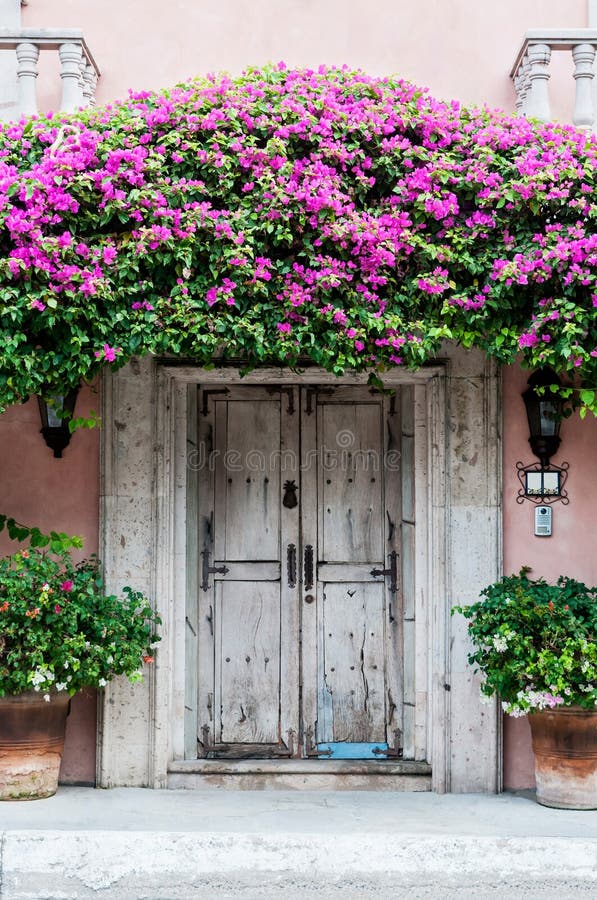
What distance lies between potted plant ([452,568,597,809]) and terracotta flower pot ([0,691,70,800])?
2183 millimetres

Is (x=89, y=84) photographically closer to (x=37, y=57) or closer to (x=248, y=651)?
(x=37, y=57)

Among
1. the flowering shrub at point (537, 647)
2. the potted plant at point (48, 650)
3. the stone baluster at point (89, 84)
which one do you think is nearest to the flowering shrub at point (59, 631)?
the potted plant at point (48, 650)

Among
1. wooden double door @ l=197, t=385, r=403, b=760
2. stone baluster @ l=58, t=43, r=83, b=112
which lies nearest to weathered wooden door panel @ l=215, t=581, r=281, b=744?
wooden double door @ l=197, t=385, r=403, b=760

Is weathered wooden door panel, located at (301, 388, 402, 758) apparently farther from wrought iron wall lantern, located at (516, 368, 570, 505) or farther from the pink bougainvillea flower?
the pink bougainvillea flower

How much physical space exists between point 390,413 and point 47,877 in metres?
3.09

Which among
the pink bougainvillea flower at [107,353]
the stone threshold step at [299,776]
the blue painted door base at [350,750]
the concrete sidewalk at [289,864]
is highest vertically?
the pink bougainvillea flower at [107,353]

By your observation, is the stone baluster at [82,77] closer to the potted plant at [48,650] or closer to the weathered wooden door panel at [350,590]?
the weathered wooden door panel at [350,590]

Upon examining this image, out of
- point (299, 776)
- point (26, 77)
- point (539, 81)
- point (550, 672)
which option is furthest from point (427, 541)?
point (26, 77)

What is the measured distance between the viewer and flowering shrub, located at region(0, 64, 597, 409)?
502 cm

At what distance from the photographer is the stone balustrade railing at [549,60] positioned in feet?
18.8

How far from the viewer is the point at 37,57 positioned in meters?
5.79

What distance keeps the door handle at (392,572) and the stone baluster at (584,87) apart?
2585 mm

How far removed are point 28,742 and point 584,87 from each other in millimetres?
4460

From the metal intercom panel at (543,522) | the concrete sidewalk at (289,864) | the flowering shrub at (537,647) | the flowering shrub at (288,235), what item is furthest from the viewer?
the metal intercom panel at (543,522)
